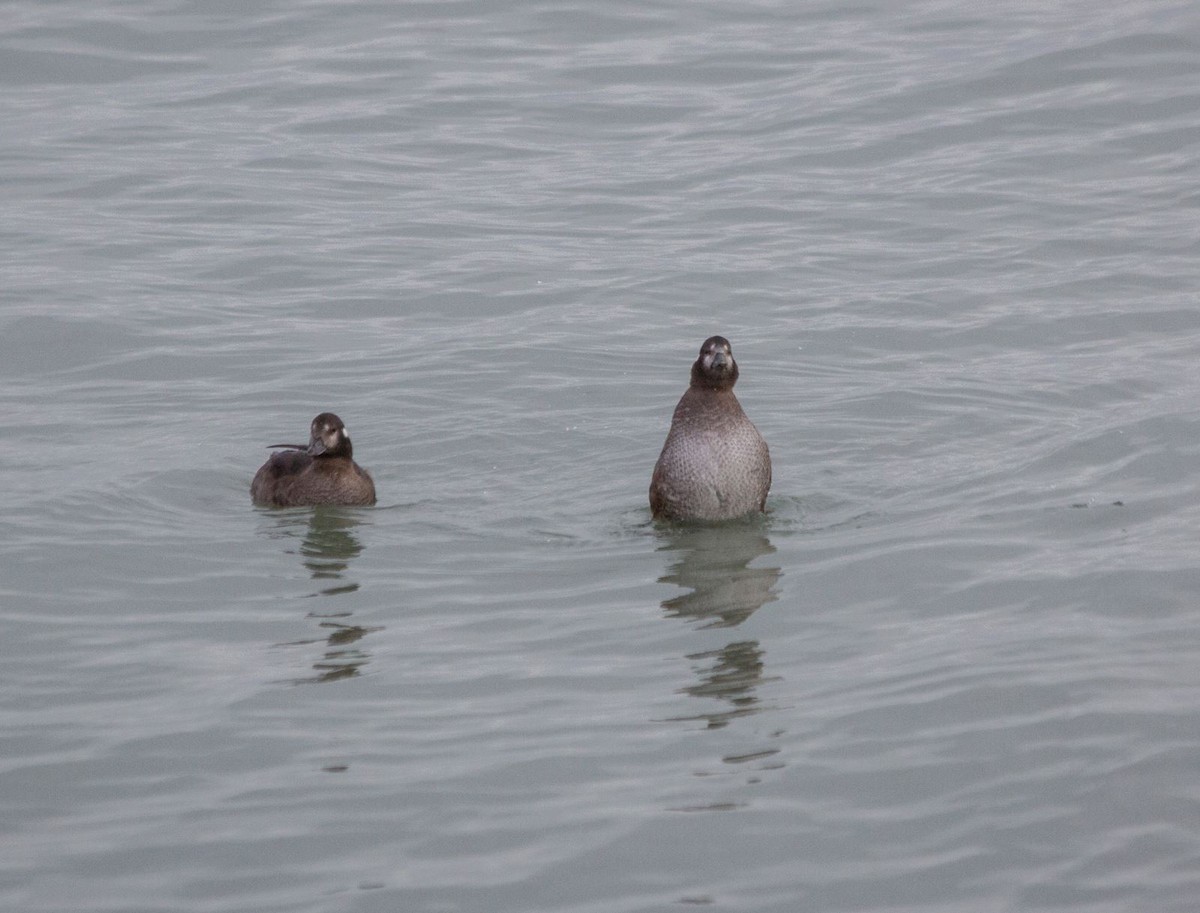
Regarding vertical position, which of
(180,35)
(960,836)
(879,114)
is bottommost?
(960,836)

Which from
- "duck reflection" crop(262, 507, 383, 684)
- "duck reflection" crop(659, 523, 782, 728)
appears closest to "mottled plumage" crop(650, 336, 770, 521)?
"duck reflection" crop(659, 523, 782, 728)

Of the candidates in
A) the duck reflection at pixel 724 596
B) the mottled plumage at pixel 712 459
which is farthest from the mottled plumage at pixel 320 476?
the duck reflection at pixel 724 596

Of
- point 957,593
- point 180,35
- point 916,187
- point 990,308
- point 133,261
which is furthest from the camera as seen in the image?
point 180,35

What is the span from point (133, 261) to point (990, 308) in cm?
843

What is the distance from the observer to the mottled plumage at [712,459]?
12102 mm

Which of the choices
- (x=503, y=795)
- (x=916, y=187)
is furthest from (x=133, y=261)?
(x=503, y=795)

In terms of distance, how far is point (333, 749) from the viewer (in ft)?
27.9

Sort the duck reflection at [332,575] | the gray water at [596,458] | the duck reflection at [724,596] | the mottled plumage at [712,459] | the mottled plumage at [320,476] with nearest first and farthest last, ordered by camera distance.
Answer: the gray water at [596,458], the duck reflection at [724,596], the duck reflection at [332,575], the mottled plumage at [712,459], the mottled plumage at [320,476]

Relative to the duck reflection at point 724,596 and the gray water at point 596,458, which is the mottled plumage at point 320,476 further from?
the duck reflection at point 724,596

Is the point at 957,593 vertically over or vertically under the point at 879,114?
under

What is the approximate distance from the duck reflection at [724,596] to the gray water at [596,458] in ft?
0.13

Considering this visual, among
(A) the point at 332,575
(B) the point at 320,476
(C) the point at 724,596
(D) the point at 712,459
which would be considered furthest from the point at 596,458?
(C) the point at 724,596

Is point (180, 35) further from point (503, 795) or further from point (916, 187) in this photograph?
point (503, 795)

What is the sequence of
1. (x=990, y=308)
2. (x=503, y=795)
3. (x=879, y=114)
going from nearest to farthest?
(x=503, y=795), (x=990, y=308), (x=879, y=114)
